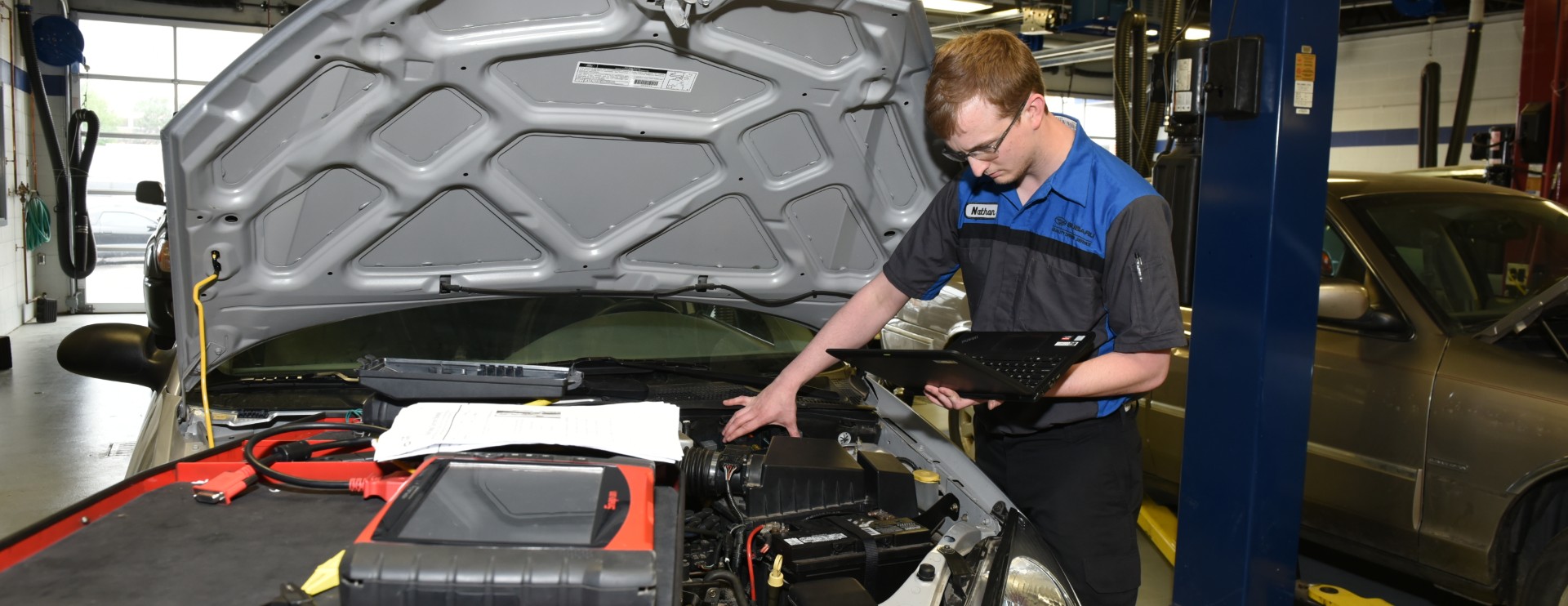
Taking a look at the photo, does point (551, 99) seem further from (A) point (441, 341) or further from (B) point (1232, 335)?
(B) point (1232, 335)

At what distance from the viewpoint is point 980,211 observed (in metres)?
2.06

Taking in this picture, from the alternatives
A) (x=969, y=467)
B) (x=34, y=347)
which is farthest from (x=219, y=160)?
(x=34, y=347)

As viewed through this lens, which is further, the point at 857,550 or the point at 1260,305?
the point at 1260,305

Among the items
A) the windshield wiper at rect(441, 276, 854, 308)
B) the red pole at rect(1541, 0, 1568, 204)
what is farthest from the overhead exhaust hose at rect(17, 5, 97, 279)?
the red pole at rect(1541, 0, 1568, 204)

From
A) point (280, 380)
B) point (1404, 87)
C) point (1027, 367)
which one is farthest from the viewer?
point (1404, 87)

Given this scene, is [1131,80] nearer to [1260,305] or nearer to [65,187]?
[1260,305]

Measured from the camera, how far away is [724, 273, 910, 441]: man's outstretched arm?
209cm

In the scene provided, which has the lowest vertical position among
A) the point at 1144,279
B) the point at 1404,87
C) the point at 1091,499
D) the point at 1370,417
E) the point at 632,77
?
the point at 1370,417

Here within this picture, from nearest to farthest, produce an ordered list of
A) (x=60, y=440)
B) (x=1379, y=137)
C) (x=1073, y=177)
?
1. (x=1073, y=177)
2. (x=60, y=440)
3. (x=1379, y=137)

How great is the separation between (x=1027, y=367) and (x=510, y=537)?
90 cm

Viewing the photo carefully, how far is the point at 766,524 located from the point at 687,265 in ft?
2.68

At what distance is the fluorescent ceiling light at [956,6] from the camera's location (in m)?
9.95

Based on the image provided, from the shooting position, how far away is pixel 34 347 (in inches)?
332

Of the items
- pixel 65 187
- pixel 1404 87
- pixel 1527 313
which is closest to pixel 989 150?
pixel 1527 313
